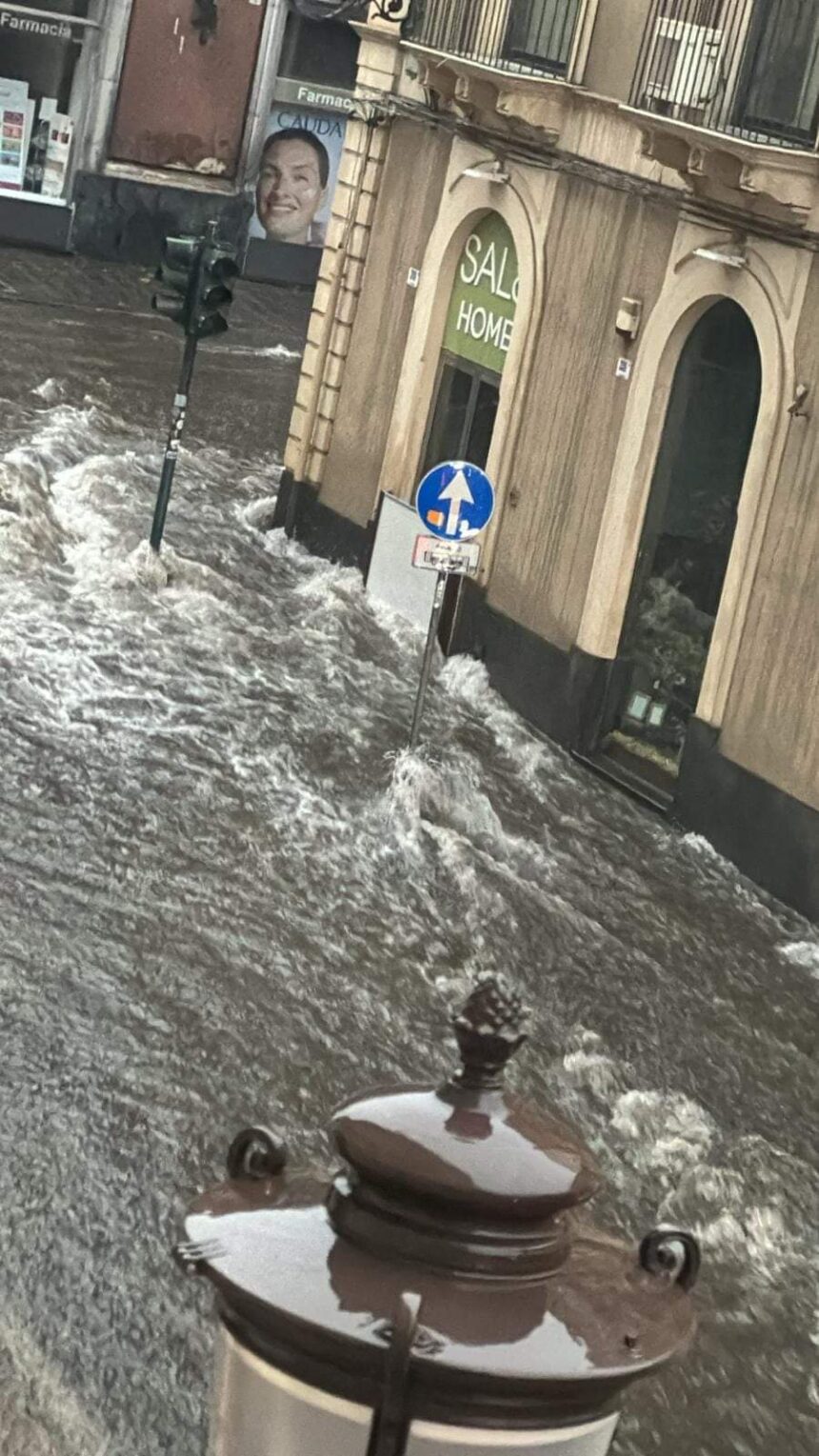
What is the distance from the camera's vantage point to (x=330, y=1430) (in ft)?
8.11

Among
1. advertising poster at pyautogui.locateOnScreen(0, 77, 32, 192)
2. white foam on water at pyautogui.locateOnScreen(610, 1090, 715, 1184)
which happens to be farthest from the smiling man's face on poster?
white foam on water at pyautogui.locateOnScreen(610, 1090, 715, 1184)

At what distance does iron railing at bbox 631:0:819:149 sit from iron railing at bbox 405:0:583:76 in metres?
1.56

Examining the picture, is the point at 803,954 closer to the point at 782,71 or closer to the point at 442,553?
the point at 442,553

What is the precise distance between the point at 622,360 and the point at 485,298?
8.79 feet

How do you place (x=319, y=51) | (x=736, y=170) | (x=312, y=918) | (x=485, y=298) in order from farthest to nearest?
(x=319, y=51)
(x=485, y=298)
(x=736, y=170)
(x=312, y=918)

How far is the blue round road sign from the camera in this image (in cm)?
1437

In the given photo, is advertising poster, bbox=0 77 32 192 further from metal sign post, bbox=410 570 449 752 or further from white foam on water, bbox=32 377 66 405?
metal sign post, bbox=410 570 449 752

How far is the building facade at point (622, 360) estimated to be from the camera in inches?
597

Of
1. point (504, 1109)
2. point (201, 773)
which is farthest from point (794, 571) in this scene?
point (504, 1109)

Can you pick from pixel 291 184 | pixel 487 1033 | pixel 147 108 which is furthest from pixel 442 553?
pixel 291 184

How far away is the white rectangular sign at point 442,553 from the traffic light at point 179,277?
5.03 m

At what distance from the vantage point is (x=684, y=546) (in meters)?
16.7

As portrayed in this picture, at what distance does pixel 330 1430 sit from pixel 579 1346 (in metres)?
0.27

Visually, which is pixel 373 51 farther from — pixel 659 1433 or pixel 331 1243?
pixel 331 1243
